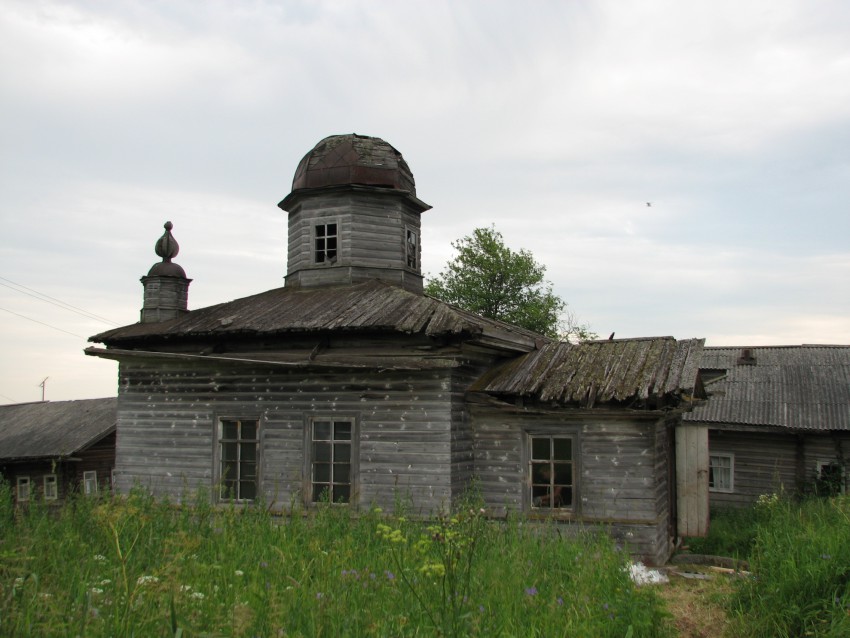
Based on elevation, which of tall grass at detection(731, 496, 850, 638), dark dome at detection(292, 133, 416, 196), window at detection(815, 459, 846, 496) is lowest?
window at detection(815, 459, 846, 496)

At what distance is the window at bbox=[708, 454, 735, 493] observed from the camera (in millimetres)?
18922

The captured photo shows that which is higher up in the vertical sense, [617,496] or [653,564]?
[617,496]

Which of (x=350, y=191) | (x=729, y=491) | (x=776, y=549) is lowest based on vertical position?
(x=729, y=491)

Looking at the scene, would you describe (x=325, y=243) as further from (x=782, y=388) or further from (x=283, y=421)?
(x=782, y=388)

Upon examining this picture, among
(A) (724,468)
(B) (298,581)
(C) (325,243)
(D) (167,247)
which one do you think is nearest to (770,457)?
(A) (724,468)

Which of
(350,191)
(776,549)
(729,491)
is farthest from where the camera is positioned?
(729,491)

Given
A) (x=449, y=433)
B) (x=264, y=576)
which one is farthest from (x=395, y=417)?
(x=264, y=576)

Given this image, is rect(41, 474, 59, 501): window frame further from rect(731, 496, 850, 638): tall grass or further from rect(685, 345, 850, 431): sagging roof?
rect(731, 496, 850, 638): tall grass

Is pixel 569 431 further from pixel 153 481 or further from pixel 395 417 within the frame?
pixel 153 481

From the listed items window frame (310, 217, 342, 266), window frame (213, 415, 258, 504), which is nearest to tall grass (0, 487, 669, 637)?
window frame (213, 415, 258, 504)

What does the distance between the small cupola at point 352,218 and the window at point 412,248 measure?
0.02 m

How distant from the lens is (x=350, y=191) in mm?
15141

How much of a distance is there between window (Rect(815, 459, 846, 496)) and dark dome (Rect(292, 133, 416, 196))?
11.7m

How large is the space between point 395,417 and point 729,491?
11.6 m
